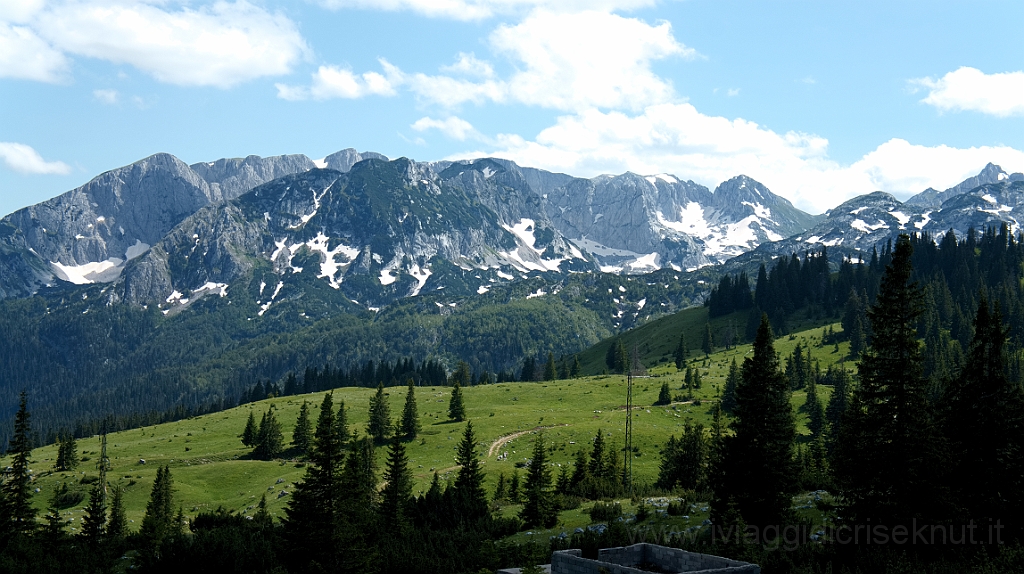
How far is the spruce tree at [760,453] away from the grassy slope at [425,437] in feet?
76.4

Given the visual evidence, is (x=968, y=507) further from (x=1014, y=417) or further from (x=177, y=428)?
(x=177, y=428)

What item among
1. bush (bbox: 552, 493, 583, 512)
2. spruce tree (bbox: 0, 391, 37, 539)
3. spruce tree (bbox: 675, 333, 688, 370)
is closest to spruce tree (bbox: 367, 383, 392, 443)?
spruce tree (bbox: 0, 391, 37, 539)

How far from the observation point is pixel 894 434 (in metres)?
36.4

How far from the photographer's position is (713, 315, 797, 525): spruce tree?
140 feet

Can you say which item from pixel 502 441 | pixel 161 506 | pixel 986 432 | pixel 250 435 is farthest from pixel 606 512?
pixel 250 435

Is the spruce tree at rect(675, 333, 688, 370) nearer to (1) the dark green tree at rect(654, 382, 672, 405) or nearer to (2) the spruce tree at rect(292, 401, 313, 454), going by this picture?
(1) the dark green tree at rect(654, 382, 672, 405)

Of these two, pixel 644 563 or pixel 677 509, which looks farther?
pixel 677 509

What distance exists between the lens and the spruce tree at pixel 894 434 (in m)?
35.2

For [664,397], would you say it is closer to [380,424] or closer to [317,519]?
[380,424]

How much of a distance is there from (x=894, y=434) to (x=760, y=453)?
27.8 feet

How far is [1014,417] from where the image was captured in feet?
121

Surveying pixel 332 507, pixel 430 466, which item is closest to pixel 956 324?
pixel 430 466

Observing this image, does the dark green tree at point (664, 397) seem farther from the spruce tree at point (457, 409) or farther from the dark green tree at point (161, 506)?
the dark green tree at point (161, 506)

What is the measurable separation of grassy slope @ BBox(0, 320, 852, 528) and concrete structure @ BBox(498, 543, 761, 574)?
34032mm
